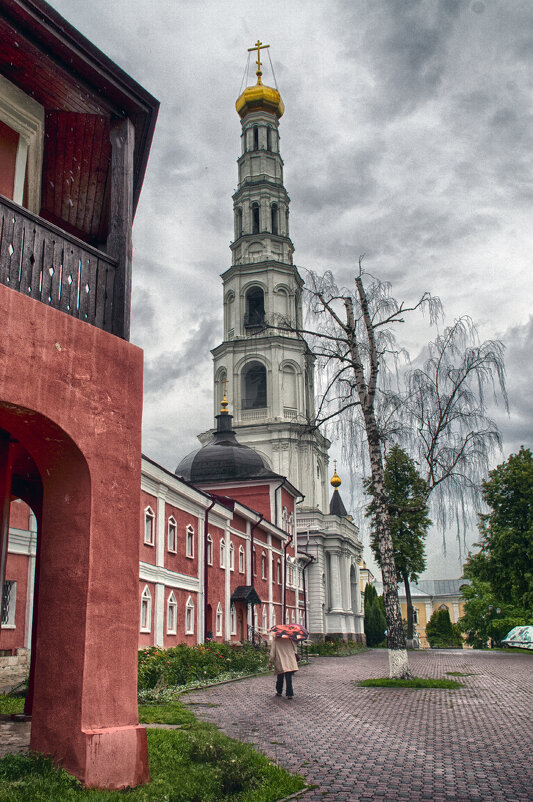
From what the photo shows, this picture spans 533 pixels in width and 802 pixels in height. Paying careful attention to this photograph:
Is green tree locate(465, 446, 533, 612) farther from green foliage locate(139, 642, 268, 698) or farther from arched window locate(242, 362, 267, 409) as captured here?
arched window locate(242, 362, 267, 409)

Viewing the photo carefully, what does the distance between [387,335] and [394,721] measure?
33.0 ft

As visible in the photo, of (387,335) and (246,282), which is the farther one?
(246,282)

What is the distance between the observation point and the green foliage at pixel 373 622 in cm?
5903

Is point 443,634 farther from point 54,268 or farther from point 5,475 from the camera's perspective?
point 54,268

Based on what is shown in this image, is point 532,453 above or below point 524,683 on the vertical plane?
above

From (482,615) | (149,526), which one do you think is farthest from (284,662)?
(482,615)

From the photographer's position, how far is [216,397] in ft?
181

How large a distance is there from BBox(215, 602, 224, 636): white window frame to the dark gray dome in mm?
13315

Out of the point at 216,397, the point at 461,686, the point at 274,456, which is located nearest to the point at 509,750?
the point at 461,686

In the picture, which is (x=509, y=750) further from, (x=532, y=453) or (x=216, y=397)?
(x=216, y=397)

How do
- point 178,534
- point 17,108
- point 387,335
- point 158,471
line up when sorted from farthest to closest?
point 178,534 → point 158,471 → point 387,335 → point 17,108

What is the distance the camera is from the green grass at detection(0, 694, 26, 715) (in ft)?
33.6

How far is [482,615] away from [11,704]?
52.9 m

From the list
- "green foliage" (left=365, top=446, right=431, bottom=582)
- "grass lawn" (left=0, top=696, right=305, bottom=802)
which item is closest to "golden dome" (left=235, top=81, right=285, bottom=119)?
"green foliage" (left=365, top=446, right=431, bottom=582)
